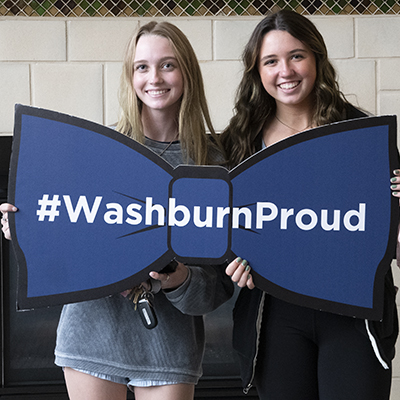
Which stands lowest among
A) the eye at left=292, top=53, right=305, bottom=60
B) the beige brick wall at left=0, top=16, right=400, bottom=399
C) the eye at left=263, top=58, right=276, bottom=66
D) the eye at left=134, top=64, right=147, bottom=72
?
the eye at left=134, top=64, right=147, bottom=72

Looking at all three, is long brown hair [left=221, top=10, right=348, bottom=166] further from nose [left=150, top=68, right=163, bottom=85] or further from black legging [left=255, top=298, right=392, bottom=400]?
black legging [left=255, top=298, right=392, bottom=400]

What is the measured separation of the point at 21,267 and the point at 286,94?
0.69 meters

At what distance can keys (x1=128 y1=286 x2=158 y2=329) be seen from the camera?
1.00m

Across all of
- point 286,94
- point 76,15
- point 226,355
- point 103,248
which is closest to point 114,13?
point 76,15

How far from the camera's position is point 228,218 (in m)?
1.00

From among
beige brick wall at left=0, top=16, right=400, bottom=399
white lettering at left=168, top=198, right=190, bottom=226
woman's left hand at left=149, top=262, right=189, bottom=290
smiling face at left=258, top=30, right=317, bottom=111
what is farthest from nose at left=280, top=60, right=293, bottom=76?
beige brick wall at left=0, top=16, right=400, bottom=399

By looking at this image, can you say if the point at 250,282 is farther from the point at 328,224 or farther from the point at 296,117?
the point at 296,117

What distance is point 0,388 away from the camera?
79.0 inches

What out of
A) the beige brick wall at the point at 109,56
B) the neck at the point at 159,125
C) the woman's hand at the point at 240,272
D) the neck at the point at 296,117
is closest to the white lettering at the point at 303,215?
the woman's hand at the point at 240,272

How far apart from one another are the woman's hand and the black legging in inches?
4.6

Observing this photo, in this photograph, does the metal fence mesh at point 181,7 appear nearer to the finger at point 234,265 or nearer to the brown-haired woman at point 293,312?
the brown-haired woman at point 293,312

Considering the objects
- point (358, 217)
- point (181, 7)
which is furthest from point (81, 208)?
point (181, 7)

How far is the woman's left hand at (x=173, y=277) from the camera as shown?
3.30 feet

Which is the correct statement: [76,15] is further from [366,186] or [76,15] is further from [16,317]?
[366,186]
